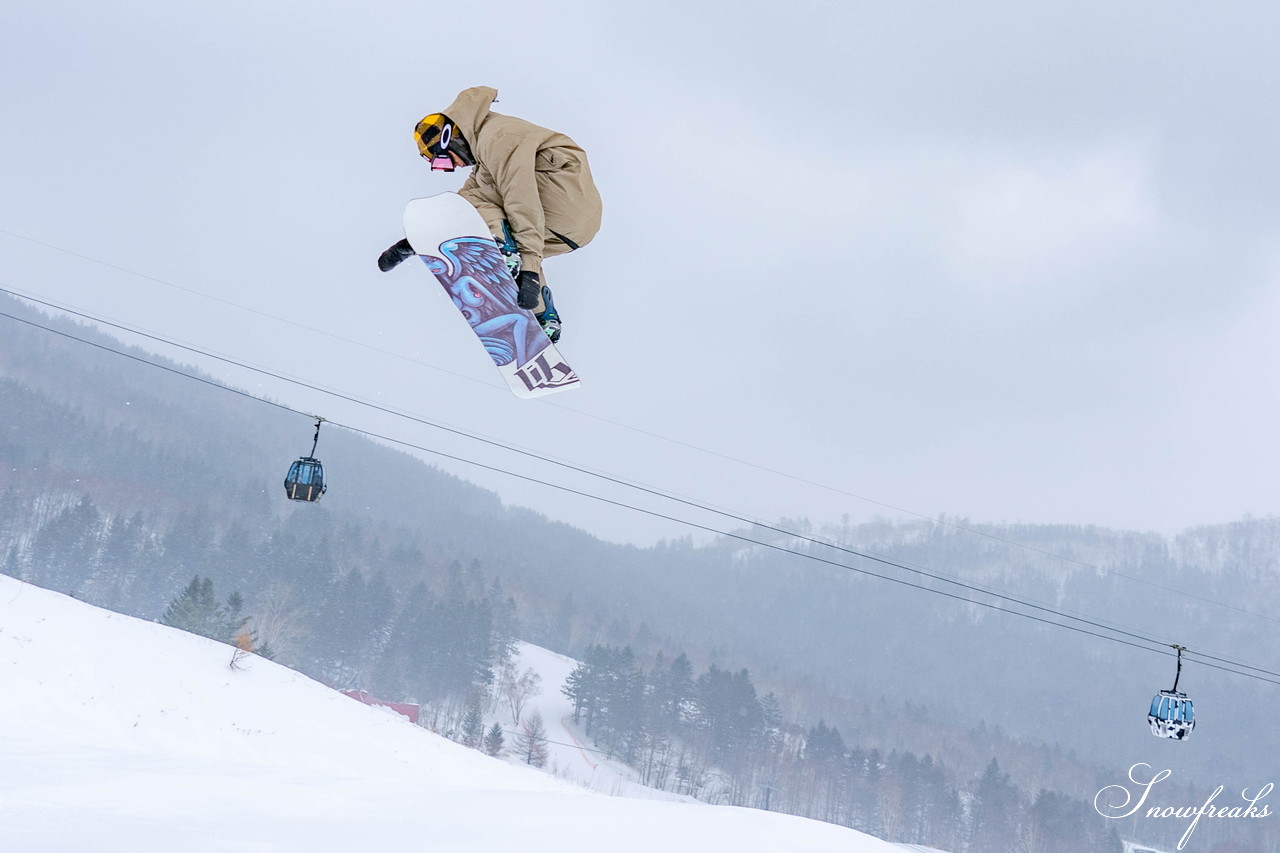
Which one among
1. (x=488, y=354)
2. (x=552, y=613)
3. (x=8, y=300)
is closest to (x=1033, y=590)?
(x=552, y=613)

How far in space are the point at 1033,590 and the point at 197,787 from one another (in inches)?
7898

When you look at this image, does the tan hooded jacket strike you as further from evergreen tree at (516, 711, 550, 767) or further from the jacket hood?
evergreen tree at (516, 711, 550, 767)

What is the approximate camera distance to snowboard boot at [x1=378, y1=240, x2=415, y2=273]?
203 inches

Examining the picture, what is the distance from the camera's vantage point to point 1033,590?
183000 millimetres

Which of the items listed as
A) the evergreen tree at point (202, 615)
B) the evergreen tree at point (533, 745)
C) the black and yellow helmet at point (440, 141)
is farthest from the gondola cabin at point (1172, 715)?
the evergreen tree at point (533, 745)

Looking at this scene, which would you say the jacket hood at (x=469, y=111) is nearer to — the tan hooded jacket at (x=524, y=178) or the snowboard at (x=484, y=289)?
the tan hooded jacket at (x=524, y=178)

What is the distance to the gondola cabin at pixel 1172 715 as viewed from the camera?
17686 millimetres

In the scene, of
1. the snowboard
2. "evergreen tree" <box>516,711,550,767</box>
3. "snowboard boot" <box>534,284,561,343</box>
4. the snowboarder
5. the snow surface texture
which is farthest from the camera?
"evergreen tree" <box>516,711,550,767</box>

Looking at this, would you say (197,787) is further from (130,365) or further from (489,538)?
(130,365)

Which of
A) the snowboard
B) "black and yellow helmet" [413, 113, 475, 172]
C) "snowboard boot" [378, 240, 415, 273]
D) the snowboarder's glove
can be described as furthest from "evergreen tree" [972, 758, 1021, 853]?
"black and yellow helmet" [413, 113, 475, 172]

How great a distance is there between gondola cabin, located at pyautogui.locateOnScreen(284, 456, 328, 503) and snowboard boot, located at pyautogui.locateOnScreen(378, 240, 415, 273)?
47.1ft

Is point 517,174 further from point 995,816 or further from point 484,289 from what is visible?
point 995,816

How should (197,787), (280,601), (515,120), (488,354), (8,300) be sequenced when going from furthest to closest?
(8,300)
(280,601)
(488,354)
(197,787)
(515,120)

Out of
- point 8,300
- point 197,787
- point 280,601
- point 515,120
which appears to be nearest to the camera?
point 515,120
